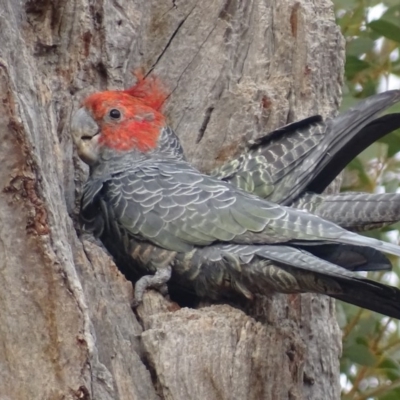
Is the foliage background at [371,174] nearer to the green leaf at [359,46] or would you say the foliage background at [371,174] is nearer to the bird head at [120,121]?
the green leaf at [359,46]

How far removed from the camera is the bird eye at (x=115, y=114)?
11.6 feet

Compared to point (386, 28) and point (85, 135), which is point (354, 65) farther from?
point (85, 135)

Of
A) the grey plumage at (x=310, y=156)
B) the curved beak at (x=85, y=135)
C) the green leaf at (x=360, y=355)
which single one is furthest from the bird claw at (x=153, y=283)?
the green leaf at (x=360, y=355)

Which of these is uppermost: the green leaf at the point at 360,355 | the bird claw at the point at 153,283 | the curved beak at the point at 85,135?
the curved beak at the point at 85,135

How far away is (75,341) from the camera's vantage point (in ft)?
8.41

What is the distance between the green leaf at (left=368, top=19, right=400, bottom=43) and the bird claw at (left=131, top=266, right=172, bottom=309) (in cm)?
158

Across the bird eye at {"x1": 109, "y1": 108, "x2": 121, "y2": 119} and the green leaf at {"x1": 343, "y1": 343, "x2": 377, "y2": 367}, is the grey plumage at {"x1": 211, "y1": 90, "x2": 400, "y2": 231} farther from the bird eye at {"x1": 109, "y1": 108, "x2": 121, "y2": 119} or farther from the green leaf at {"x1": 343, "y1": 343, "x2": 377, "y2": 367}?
the green leaf at {"x1": 343, "y1": 343, "x2": 377, "y2": 367}

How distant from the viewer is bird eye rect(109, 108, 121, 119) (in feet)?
11.6

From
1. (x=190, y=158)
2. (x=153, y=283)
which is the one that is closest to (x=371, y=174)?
(x=190, y=158)

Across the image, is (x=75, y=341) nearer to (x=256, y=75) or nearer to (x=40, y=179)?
(x=40, y=179)

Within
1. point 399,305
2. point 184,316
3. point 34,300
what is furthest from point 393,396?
point 34,300

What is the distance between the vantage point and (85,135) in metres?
3.50

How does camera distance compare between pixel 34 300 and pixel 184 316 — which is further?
pixel 184 316

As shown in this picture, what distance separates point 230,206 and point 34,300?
0.84m
